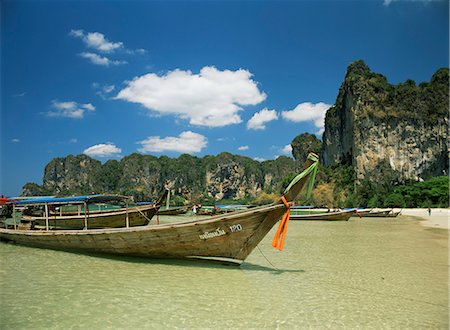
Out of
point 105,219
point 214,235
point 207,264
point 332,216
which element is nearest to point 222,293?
point 214,235

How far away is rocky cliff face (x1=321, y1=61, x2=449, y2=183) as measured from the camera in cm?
5725

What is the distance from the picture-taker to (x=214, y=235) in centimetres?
714

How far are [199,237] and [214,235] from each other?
36 centimetres

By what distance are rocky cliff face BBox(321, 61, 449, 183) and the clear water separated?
2164 inches

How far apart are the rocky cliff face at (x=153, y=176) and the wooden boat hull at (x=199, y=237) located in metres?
132

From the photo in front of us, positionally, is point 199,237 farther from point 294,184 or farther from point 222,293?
point 294,184

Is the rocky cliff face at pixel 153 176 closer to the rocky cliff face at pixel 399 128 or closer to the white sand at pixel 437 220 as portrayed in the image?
the rocky cliff face at pixel 399 128

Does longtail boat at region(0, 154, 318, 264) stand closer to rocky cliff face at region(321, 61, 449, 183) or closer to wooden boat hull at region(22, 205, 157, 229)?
wooden boat hull at region(22, 205, 157, 229)

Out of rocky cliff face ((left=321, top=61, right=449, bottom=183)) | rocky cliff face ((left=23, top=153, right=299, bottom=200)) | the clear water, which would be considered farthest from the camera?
rocky cliff face ((left=23, top=153, right=299, bottom=200))

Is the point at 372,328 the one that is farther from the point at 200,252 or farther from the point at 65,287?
the point at 65,287

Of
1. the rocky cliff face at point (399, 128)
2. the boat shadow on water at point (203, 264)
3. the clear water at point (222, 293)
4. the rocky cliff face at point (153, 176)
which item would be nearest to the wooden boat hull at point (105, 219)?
the clear water at point (222, 293)

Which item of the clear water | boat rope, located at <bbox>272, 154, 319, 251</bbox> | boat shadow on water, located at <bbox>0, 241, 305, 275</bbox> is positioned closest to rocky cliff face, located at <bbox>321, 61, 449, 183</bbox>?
the clear water

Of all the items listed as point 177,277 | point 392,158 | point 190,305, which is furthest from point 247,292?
point 392,158

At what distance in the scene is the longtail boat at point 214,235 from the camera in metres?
6.75
